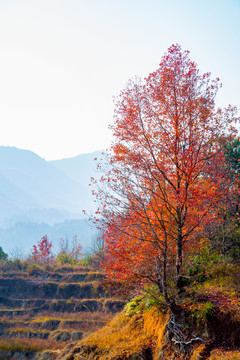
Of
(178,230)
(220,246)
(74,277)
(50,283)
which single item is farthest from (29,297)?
(178,230)

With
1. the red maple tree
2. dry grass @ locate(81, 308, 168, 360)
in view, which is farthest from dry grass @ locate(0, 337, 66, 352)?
the red maple tree

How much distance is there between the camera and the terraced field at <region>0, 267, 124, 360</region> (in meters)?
17.3

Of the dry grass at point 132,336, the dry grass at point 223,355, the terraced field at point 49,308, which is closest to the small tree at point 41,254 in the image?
the terraced field at point 49,308

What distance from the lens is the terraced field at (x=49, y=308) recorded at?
1727cm

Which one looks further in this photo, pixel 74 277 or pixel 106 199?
pixel 74 277

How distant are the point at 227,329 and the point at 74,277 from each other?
20327 millimetres

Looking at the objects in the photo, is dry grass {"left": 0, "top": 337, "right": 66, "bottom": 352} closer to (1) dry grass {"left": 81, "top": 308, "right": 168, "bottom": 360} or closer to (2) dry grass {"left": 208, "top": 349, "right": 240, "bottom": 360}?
(1) dry grass {"left": 81, "top": 308, "right": 168, "bottom": 360}

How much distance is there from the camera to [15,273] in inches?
1060

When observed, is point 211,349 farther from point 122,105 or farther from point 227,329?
point 122,105

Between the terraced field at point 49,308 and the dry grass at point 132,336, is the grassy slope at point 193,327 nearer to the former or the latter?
the dry grass at point 132,336

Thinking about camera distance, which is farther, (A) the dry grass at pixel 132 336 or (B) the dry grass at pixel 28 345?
(B) the dry grass at pixel 28 345

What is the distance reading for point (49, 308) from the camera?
75.8ft

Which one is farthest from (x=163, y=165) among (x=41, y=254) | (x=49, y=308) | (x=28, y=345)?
A: (x=41, y=254)

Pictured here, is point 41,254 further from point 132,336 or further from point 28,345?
point 132,336
